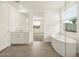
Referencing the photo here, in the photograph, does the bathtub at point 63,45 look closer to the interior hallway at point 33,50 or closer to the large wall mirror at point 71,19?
the interior hallway at point 33,50

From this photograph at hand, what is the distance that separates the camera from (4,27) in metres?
3.15

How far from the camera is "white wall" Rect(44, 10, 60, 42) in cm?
318

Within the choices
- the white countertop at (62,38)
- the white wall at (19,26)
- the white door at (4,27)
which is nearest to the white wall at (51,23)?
the white countertop at (62,38)

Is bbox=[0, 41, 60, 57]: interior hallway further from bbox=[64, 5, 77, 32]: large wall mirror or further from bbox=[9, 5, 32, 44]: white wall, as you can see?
bbox=[64, 5, 77, 32]: large wall mirror

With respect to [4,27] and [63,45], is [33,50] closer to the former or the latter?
[63,45]

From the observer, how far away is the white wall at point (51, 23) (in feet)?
10.4

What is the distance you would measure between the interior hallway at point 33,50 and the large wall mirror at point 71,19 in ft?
3.17

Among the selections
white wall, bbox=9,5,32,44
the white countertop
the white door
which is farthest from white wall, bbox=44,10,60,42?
the white door

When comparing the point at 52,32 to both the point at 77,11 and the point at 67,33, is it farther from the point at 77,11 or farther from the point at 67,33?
the point at 77,11

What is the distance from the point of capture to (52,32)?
3.29 meters

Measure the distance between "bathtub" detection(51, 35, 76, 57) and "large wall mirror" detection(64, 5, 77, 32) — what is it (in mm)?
450

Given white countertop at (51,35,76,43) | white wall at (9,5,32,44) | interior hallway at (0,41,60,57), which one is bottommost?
interior hallway at (0,41,60,57)

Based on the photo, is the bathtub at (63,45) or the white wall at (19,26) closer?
the bathtub at (63,45)

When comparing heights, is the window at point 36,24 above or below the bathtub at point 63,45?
above
